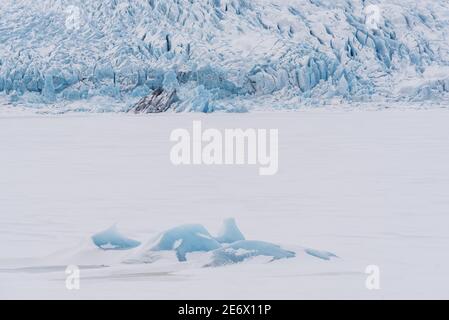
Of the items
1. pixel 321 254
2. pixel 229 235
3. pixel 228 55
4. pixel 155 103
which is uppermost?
pixel 228 55

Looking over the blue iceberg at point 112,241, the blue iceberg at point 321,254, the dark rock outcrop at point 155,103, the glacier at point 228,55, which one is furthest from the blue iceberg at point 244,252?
the glacier at point 228,55

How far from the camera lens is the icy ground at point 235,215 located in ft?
12.0

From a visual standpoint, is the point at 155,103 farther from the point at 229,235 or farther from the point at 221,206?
the point at 229,235

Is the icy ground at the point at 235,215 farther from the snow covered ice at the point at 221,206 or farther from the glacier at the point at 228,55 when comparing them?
the glacier at the point at 228,55

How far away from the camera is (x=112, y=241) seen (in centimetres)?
433

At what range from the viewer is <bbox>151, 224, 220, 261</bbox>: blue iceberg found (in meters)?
3.98

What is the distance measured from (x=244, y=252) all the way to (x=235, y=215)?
1.51 m

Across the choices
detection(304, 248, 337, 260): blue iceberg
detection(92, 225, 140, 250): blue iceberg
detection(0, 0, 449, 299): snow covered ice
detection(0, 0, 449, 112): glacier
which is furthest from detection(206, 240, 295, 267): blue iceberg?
detection(0, 0, 449, 112): glacier

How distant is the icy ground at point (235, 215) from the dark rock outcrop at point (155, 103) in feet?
33.9

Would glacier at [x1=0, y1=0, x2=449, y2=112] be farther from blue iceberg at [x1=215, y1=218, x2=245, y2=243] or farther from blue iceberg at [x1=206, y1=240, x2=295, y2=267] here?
blue iceberg at [x1=206, y1=240, x2=295, y2=267]

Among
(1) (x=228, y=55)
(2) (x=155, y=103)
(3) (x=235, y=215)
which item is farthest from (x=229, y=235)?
(1) (x=228, y=55)

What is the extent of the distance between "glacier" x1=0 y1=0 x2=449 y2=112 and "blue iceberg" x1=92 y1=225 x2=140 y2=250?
1770cm
